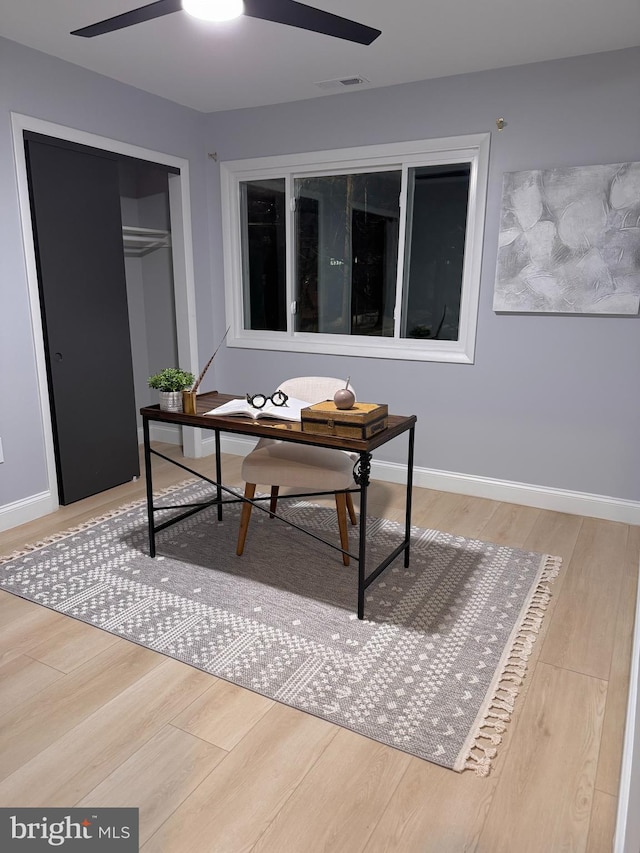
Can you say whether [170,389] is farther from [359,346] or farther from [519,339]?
[519,339]

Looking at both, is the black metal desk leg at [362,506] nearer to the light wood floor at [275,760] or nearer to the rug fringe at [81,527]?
the light wood floor at [275,760]

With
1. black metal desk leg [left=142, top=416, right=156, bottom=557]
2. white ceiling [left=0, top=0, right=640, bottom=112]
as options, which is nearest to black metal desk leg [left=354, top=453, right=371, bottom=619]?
black metal desk leg [left=142, top=416, right=156, bottom=557]

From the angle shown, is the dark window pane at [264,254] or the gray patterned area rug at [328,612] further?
the dark window pane at [264,254]

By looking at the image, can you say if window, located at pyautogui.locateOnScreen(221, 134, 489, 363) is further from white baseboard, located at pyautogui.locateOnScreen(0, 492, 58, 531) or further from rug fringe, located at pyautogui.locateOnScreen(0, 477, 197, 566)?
white baseboard, located at pyautogui.locateOnScreen(0, 492, 58, 531)

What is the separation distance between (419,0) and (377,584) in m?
2.46

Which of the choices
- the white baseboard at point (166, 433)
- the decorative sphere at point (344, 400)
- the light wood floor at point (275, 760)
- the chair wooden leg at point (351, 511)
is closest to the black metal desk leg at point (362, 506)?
the decorative sphere at point (344, 400)

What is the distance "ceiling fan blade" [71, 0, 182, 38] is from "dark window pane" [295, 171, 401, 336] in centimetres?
193

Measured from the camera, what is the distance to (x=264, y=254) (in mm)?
4324

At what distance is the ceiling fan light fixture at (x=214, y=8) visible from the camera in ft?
6.03

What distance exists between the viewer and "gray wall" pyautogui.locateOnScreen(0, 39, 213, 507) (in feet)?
9.86

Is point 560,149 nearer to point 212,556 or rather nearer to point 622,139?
point 622,139

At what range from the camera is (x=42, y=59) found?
10.1ft

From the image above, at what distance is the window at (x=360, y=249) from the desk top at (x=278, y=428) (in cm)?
142

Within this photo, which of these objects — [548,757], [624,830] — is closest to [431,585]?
[548,757]
